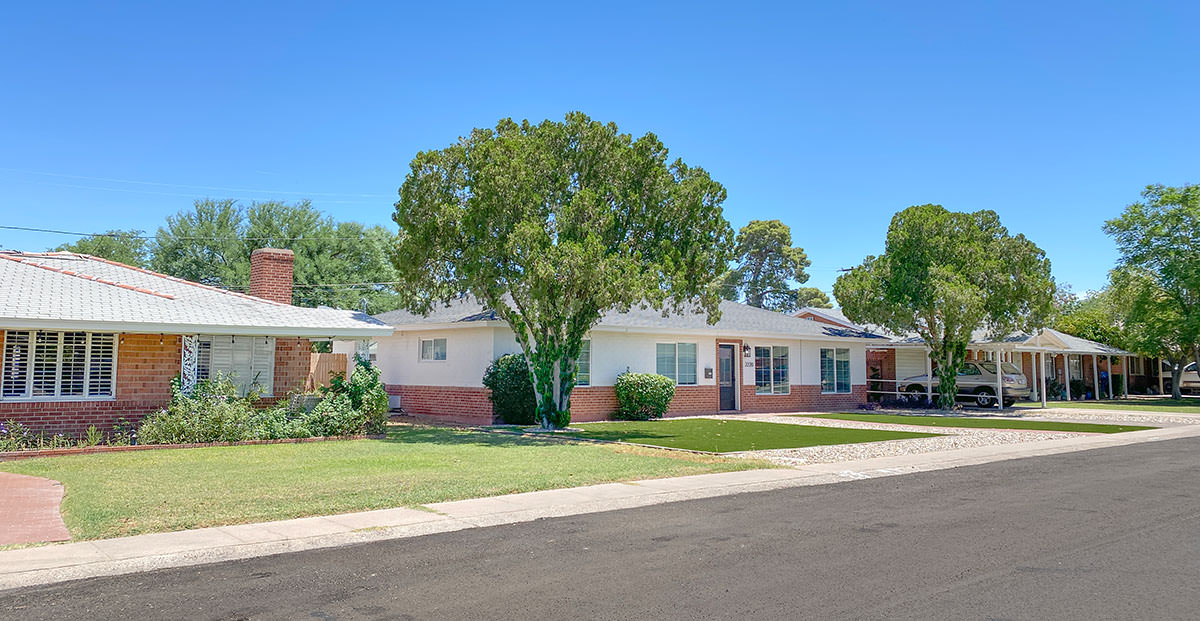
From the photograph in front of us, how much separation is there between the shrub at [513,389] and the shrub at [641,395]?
Answer: 3085 mm

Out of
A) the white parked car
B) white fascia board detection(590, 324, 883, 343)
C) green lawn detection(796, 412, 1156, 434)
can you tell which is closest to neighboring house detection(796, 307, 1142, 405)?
the white parked car

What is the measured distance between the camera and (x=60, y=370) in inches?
616

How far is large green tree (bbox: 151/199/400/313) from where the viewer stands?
43.3 metres

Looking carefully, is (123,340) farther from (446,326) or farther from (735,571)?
(735,571)

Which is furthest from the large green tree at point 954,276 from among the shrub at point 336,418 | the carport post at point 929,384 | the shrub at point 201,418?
Result: the shrub at point 201,418

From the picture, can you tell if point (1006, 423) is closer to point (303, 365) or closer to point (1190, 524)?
point (1190, 524)

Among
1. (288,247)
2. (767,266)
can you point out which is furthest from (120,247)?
(767,266)

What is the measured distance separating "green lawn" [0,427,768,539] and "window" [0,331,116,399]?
Result: 2459 millimetres

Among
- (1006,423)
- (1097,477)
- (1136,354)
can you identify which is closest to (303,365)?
(1097,477)

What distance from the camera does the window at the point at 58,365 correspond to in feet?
49.9

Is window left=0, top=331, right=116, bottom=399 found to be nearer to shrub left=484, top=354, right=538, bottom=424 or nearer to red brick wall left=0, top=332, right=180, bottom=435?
red brick wall left=0, top=332, right=180, bottom=435

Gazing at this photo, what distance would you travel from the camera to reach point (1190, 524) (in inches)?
336

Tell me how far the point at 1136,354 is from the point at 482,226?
37.7 meters

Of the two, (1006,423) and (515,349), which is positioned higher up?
(515,349)
